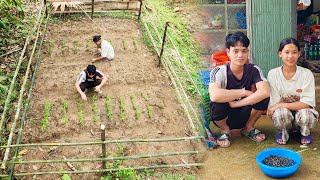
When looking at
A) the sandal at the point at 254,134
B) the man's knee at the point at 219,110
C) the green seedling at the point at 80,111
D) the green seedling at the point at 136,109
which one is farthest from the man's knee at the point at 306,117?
the green seedling at the point at 80,111

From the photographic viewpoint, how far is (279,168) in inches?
177

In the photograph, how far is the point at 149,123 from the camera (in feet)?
22.5

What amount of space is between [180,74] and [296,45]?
3905 millimetres

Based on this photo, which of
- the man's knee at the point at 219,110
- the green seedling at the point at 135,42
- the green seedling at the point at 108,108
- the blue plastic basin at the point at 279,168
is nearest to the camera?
the blue plastic basin at the point at 279,168

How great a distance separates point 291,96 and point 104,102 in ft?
10.7

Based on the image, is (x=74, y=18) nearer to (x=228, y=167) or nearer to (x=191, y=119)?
(x=191, y=119)

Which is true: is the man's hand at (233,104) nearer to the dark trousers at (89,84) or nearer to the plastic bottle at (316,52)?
the dark trousers at (89,84)

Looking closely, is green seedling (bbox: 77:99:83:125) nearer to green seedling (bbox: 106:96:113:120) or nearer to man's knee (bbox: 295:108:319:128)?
green seedling (bbox: 106:96:113:120)

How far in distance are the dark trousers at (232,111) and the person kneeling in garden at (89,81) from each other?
2737mm

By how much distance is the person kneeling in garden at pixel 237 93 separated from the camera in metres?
5.14

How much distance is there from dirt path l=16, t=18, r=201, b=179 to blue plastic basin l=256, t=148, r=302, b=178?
4.35 ft

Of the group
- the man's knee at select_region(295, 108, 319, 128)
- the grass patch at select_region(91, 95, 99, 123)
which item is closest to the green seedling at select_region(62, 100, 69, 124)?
the grass patch at select_region(91, 95, 99, 123)

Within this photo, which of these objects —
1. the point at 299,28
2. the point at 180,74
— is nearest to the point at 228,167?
the point at 180,74

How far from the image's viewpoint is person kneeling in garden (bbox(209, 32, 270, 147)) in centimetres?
514
